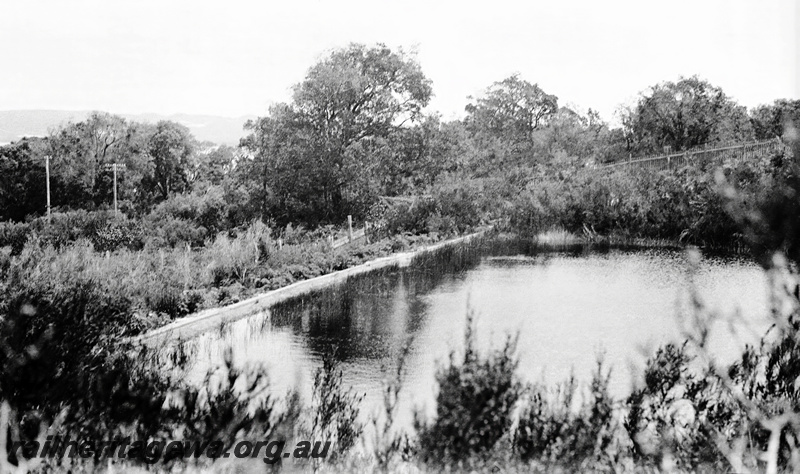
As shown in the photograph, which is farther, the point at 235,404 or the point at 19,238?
the point at 19,238

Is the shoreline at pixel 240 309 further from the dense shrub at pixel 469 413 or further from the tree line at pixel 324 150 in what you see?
the tree line at pixel 324 150

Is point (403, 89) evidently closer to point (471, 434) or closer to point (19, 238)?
point (19, 238)

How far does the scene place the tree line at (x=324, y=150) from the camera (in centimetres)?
1750

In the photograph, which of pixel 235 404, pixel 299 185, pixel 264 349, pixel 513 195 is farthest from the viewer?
pixel 513 195

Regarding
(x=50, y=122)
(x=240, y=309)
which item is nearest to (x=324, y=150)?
(x=50, y=122)

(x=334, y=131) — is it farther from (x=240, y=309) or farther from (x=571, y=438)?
(x=571, y=438)

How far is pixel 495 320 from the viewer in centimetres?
699

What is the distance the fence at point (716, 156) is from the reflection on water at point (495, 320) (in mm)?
5276

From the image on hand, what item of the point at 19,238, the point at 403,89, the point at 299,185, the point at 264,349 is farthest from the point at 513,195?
the point at 264,349

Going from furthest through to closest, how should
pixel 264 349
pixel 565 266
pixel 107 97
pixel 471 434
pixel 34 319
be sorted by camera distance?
pixel 107 97 → pixel 565 266 → pixel 264 349 → pixel 34 319 → pixel 471 434

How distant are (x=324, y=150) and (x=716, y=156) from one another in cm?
1024

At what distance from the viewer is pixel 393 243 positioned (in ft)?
44.4

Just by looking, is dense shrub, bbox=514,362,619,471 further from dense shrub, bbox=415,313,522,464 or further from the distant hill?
the distant hill

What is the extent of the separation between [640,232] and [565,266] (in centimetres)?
449
